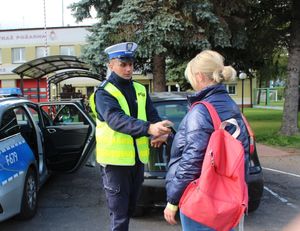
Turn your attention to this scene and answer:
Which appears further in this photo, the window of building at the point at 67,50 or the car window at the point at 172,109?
the window of building at the point at 67,50

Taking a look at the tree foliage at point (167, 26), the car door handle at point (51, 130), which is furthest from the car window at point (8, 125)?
the tree foliage at point (167, 26)

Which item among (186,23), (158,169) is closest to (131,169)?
(158,169)

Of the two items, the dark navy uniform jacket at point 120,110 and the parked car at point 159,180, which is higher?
the dark navy uniform jacket at point 120,110

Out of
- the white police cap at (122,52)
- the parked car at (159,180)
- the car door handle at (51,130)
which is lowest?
the parked car at (159,180)

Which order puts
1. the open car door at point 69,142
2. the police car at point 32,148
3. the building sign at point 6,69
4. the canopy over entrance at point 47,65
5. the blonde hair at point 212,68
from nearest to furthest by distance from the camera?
the blonde hair at point 212,68 → the police car at point 32,148 → the open car door at point 69,142 → the canopy over entrance at point 47,65 → the building sign at point 6,69

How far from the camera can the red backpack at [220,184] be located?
8.06 feet

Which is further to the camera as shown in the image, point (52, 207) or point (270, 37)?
point (270, 37)

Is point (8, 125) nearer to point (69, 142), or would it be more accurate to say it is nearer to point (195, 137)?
point (69, 142)

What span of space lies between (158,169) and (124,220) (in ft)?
5.02

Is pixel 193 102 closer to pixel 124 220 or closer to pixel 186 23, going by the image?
pixel 124 220

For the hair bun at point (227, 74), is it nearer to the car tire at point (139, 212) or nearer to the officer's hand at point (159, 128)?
the officer's hand at point (159, 128)

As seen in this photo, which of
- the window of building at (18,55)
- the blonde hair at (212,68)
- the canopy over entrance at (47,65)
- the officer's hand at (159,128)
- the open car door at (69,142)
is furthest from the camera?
the window of building at (18,55)

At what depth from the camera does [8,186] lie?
189 inches

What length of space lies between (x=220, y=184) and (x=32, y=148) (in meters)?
4.55
